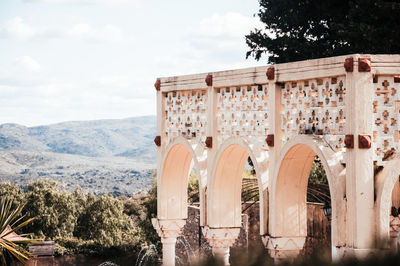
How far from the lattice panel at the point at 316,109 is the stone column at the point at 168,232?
14.1ft

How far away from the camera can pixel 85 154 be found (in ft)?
538

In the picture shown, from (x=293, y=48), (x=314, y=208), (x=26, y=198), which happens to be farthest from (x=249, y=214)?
(x=26, y=198)

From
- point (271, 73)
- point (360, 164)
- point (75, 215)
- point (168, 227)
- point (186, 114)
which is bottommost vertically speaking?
point (75, 215)

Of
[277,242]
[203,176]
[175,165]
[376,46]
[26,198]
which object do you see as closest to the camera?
[277,242]

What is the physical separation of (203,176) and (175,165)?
161 centimetres

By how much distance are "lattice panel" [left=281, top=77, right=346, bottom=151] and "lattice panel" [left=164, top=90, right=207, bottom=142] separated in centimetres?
250

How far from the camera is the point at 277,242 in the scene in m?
10.9

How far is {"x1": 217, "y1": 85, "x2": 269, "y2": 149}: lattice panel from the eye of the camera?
448 inches

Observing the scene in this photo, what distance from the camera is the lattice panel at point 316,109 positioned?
382 inches

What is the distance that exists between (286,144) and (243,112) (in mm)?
1411

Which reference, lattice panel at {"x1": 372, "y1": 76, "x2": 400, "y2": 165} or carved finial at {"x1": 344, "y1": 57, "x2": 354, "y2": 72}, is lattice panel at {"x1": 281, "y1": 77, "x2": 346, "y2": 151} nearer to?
carved finial at {"x1": 344, "y1": 57, "x2": 354, "y2": 72}

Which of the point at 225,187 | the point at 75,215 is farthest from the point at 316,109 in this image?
the point at 75,215

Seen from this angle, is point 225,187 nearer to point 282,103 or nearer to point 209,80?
point 209,80

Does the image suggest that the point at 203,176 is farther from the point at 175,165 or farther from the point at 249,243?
the point at 249,243
